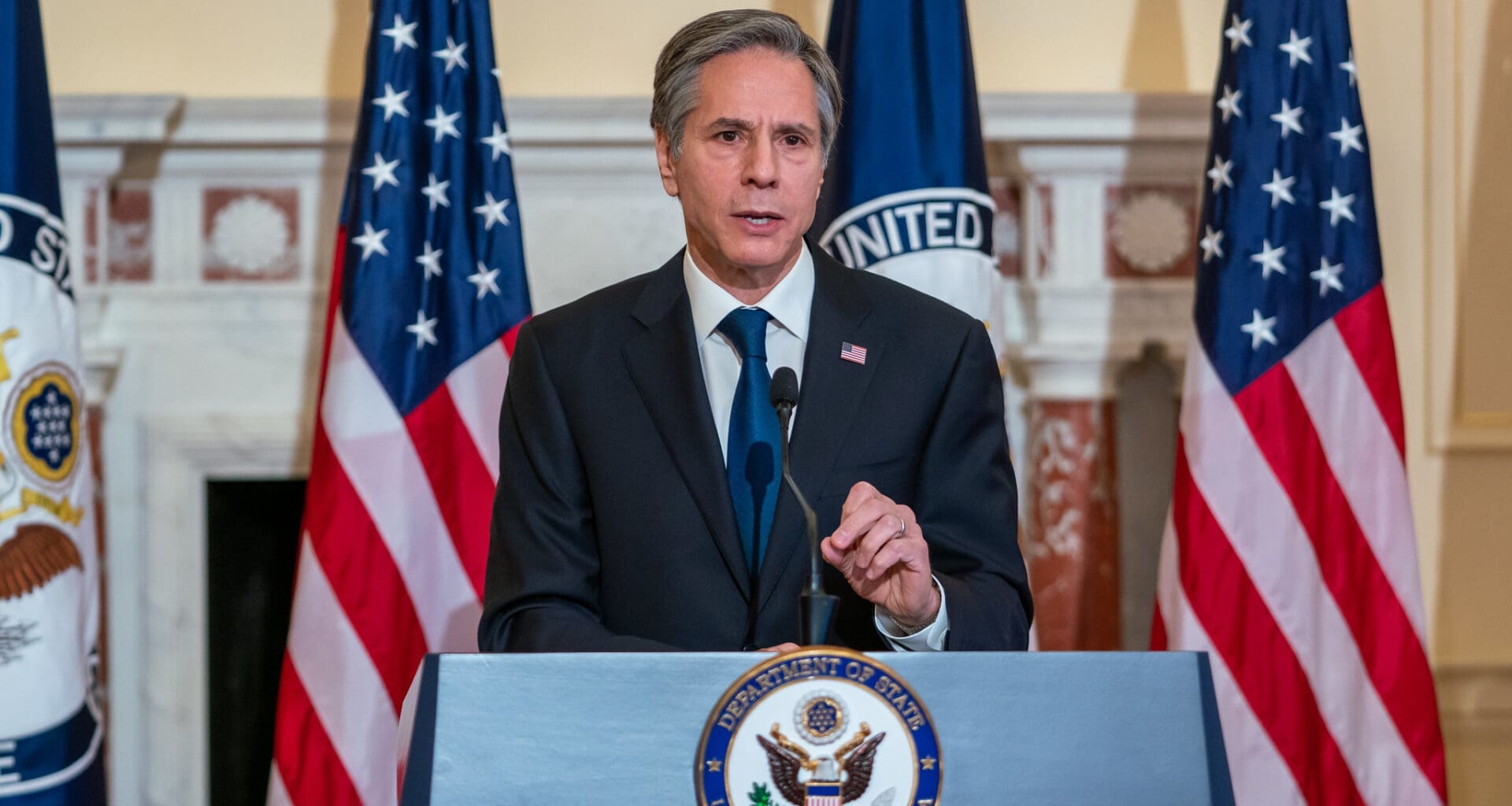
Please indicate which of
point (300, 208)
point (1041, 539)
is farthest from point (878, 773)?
point (300, 208)

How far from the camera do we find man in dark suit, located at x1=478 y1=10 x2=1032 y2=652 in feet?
5.77

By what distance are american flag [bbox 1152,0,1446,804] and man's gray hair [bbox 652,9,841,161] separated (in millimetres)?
1878

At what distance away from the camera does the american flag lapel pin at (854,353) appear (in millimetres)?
1827

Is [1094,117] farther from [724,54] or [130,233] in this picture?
[130,233]

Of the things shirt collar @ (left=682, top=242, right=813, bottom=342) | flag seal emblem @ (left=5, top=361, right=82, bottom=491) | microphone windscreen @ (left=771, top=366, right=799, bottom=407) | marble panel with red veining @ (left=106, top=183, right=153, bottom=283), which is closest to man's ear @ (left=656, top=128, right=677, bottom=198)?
shirt collar @ (left=682, top=242, right=813, bottom=342)

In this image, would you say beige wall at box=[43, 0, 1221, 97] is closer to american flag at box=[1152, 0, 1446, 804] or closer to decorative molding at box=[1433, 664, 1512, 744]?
american flag at box=[1152, 0, 1446, 804]

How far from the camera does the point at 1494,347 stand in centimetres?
419

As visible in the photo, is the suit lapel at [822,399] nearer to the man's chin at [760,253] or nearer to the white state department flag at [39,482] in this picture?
the man's chin at [760,253]

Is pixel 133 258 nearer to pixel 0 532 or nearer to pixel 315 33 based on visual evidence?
pixel 315 33

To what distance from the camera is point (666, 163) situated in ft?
6.45

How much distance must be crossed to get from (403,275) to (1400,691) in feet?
7.97

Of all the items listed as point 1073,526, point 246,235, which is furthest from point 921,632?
point 246,235

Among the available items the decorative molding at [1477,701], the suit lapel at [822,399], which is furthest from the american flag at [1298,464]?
the suit lapel at [822,399]

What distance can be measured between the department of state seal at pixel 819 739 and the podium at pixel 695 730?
0.01 meters
